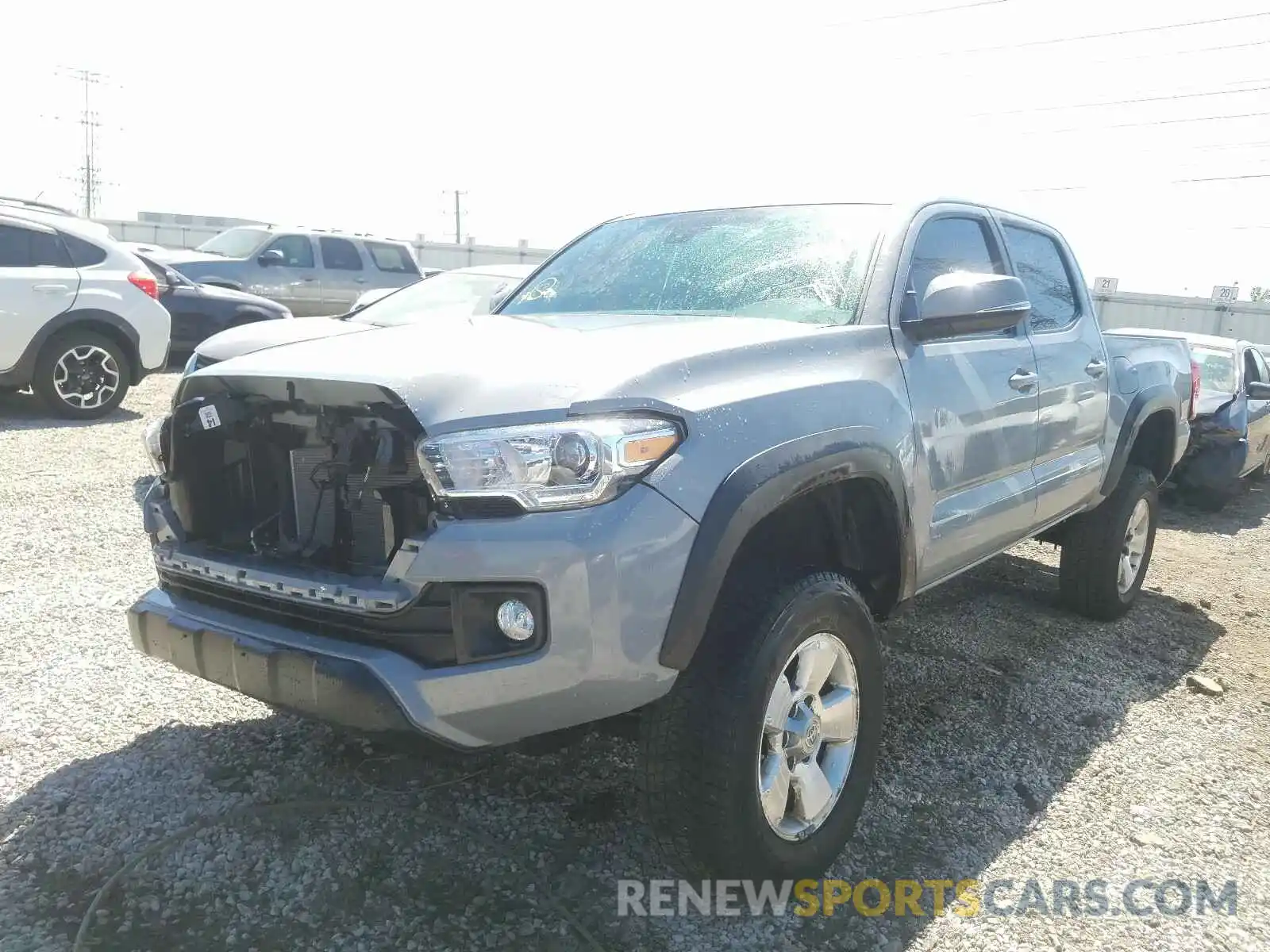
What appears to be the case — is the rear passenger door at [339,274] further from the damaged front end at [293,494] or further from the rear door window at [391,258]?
the damaged front end at [293,494]

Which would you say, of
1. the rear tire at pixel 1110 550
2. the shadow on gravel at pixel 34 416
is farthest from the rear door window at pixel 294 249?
the rear tire at pixel 1110 550

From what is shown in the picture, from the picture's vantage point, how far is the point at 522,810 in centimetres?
303

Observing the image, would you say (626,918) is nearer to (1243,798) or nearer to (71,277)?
(1243,798)

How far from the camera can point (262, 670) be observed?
7.71 ft

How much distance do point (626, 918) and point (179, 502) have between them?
161cm

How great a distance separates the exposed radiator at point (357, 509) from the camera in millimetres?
2432

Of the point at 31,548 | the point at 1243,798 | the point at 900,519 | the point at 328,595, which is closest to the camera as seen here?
the point at 328,595

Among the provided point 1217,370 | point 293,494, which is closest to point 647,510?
point 293,494

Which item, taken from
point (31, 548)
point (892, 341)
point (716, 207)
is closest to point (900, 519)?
point (892, 341)

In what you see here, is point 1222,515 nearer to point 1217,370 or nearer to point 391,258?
point 1217,370

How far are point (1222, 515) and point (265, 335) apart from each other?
7930 millimetres

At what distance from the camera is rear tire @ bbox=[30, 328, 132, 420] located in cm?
848

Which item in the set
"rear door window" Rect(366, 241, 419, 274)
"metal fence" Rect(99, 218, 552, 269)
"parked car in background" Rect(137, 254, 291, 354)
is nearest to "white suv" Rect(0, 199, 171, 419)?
"parked car in background" Rect(137, 254, 291, 354)

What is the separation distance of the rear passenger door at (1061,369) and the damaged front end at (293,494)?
8.55 ft
